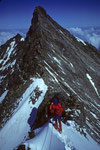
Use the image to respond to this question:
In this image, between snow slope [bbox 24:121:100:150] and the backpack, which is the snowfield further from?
the backpack

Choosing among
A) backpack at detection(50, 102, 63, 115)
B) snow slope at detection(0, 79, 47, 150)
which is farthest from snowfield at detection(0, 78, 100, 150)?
backpack at detection(50, 102, 63, 115)

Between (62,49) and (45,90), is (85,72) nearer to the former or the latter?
(62,49)

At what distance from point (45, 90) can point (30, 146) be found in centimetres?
781

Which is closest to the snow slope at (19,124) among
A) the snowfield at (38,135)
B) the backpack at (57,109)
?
the snowfield at (38,135)

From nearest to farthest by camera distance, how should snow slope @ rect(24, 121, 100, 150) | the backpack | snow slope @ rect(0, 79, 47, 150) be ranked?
1. snow slope @ rect(24, 121, 100, 150)
2. the backpack
3. snow slope @ rect(0, 79, 47, 150)

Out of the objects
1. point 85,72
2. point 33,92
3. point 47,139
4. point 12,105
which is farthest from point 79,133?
point 85,72

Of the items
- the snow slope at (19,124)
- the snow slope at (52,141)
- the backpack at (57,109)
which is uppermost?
the snow slope at (19,124)

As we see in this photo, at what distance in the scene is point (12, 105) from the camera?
749 inches

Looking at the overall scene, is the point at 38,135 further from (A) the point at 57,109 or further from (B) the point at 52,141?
(A) the point at 57,109

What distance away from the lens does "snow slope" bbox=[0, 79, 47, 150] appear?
14.2 meters

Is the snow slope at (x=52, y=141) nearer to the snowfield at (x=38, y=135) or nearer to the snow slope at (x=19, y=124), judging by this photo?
the snowfield at (x=38, y=135)

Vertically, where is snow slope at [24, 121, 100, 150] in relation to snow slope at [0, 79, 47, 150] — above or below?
below

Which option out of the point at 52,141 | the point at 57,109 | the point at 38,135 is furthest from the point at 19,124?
the point at 57,109

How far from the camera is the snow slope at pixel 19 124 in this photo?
1419cm
